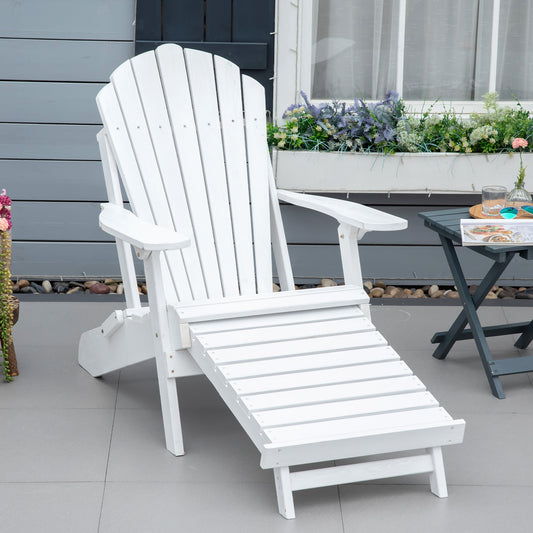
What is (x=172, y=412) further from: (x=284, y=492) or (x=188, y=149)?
(x=188, y=149)

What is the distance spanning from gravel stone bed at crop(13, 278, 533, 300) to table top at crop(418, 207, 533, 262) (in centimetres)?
81

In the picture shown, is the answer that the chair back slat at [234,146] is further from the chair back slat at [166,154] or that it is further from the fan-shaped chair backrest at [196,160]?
the chair back slat at [166,154]

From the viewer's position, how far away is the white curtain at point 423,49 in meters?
3.78

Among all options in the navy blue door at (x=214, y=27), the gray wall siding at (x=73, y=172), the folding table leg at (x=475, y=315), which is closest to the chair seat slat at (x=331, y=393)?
Result: the folding table leg at (x=475, y=315)

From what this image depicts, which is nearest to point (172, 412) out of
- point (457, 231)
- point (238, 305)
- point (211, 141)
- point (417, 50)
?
point (238, 305)

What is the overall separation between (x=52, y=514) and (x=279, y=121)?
216 centimetres

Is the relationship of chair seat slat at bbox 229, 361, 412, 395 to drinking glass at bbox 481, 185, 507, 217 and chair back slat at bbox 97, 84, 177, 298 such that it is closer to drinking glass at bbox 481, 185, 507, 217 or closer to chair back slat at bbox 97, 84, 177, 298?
chair back slat at bbox 97, 84, 177, 298

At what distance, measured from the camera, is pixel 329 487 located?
2.29m

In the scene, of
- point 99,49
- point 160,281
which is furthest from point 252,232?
point 99,49

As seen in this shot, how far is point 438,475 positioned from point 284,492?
42 cm

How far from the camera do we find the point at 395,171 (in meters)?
3.61

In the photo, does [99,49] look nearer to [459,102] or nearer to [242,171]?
[242,171]

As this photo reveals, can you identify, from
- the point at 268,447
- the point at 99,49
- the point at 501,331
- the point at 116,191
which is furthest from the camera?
the point at 99,49

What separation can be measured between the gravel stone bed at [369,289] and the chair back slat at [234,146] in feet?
3.27
